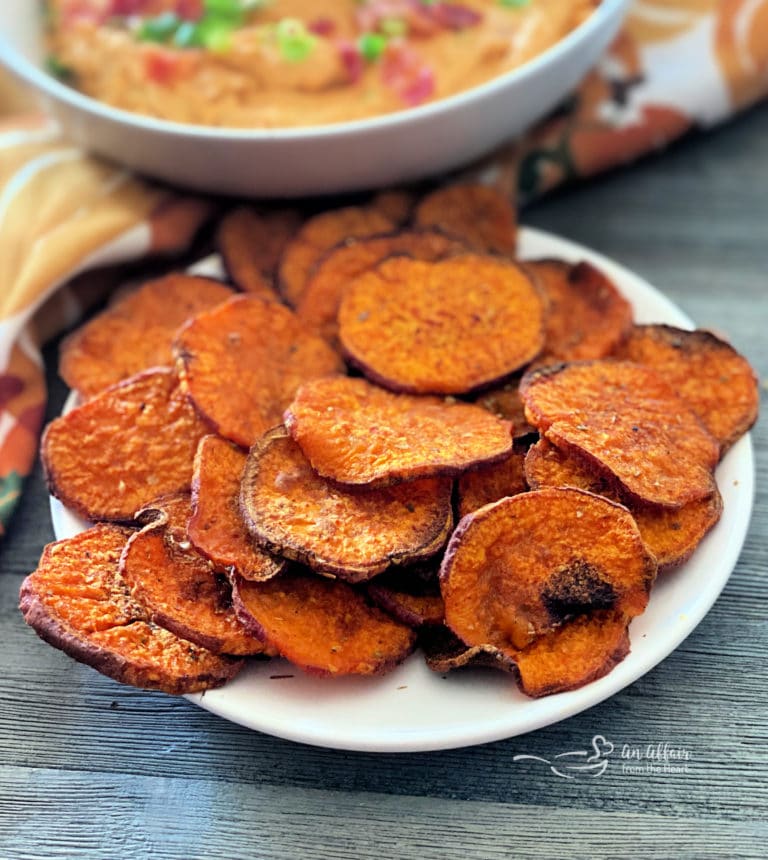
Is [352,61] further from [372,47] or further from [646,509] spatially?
[646,509]

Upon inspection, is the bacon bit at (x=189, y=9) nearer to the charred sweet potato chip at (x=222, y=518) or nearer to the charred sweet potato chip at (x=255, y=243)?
the charred sweet potato chip at (x=255, y=243)

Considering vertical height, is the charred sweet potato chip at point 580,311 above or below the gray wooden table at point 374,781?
above

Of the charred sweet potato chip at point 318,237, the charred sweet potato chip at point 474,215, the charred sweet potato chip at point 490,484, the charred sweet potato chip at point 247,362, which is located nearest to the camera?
the charred sweet potato chip at point 490,484

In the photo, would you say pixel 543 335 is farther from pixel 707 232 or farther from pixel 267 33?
pixel 267 33

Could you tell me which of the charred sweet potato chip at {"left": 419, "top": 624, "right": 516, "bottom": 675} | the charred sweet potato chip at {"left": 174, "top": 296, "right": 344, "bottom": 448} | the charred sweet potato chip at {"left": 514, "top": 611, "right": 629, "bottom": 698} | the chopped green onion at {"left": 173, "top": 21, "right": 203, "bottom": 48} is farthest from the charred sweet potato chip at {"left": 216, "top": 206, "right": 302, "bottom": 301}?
the charred sweet potato chip at {"left": 514, "top": 611, "right": 629, "bottom": 698}

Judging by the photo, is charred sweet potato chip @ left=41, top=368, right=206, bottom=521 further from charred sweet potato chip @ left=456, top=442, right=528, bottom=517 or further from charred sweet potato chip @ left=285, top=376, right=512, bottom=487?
charred sweet potato chip @ left=456, top=442, right=528, bottom=517

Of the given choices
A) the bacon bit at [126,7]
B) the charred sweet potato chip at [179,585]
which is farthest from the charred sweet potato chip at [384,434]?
the bacon bit at [126,7]
